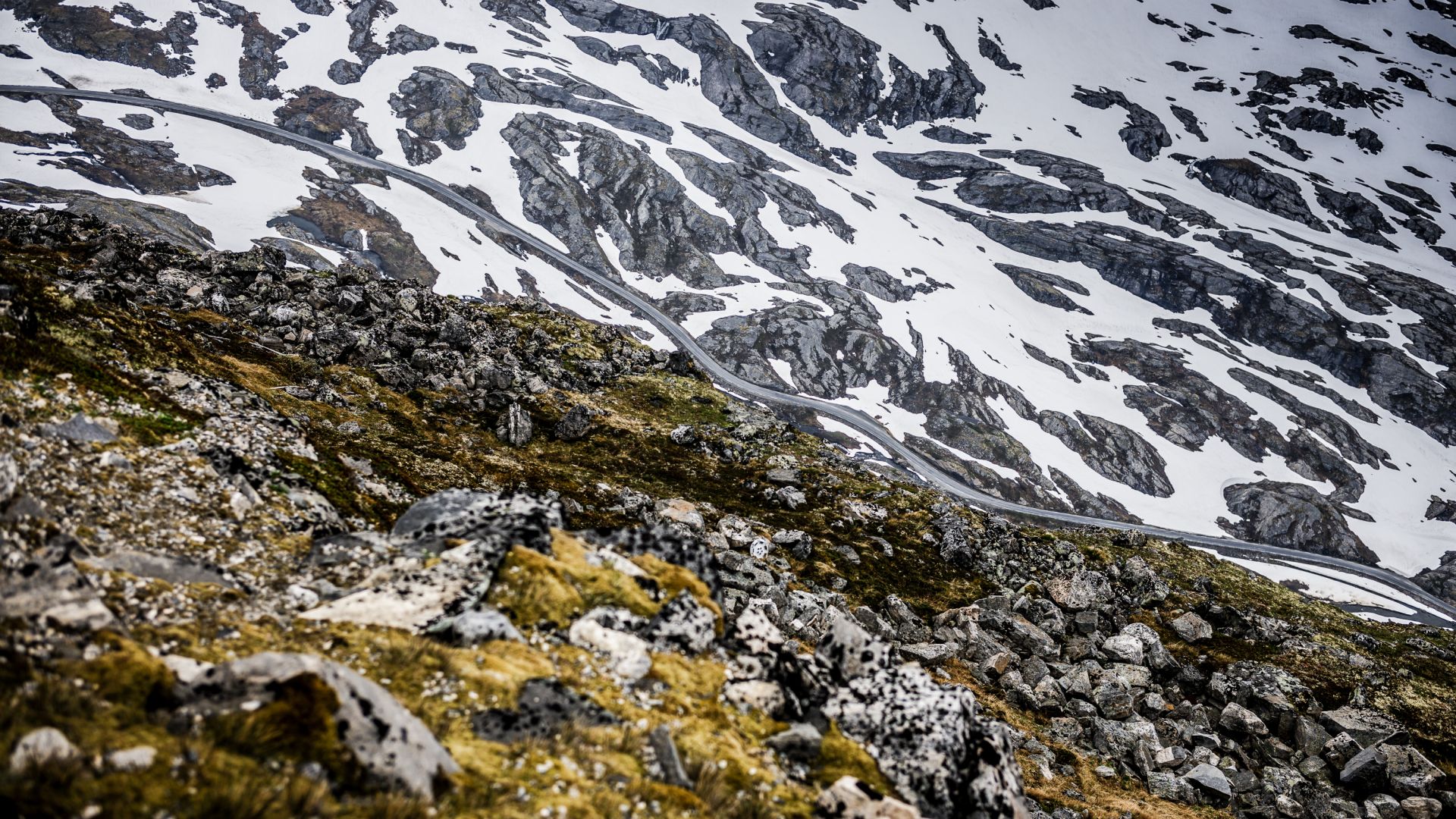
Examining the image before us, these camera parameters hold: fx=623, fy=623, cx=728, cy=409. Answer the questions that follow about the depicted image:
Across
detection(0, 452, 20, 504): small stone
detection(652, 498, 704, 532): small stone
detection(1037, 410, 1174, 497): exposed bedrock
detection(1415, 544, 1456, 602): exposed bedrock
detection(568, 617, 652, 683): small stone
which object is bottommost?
detection(1415, 544, 1456, 602): exposed bedrock

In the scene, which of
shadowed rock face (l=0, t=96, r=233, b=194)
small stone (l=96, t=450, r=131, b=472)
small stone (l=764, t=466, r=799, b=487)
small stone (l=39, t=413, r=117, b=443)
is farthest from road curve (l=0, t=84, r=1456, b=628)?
small stone (l=39, t=413, r=117, b=443)

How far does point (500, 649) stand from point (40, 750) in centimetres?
586

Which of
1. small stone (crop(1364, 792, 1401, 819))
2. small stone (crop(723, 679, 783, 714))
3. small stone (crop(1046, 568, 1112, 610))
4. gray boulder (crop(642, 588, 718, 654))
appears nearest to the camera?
small stone (crop(723, 679, 783, 714))

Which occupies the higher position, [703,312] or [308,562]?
[308,562]

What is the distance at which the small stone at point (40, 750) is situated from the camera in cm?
559

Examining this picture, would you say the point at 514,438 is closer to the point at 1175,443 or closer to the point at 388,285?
the point at 388,285

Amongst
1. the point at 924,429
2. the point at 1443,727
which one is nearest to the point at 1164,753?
the point at 1443,727

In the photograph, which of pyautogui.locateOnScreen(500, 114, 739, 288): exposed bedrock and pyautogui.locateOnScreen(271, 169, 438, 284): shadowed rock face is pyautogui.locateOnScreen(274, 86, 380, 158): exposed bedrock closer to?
pyautogui.locateOnScreen(271, 169, 438, 284): shadowed rock face

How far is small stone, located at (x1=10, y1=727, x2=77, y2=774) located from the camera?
18.3 feet

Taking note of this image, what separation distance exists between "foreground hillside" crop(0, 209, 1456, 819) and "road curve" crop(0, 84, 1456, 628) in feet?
304

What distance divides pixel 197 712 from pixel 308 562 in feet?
20.1

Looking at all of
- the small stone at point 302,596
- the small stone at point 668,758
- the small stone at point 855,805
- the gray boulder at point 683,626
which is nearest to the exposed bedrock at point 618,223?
the gray boulder at point 683,626

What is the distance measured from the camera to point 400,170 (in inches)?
7195

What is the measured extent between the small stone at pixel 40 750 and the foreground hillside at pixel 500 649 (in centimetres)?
3
